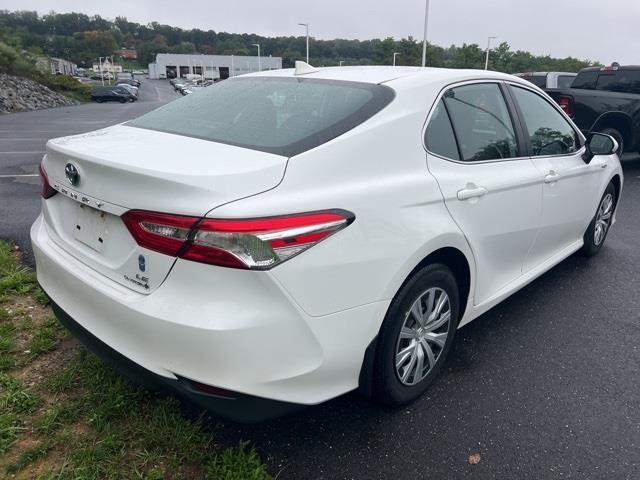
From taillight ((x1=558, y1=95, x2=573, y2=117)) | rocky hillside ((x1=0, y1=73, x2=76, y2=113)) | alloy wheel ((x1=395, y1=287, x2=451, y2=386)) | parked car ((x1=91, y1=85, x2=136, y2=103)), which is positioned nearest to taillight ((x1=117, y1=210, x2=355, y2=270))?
alloy wheel ((x1=395, y1=287, x2=451, y2=386))

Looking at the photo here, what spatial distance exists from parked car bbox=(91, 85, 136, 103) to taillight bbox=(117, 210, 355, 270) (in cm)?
4597

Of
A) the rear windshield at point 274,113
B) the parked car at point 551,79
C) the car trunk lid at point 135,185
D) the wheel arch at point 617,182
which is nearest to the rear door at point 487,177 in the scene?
the rear windshield at point 274,113

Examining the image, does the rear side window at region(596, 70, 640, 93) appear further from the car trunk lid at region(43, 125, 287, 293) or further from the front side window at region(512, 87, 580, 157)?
the car trunk lid at region(43, 125, 287, 293)

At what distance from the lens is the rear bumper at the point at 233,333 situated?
70.7 inches

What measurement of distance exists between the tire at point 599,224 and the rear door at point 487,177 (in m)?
1.55

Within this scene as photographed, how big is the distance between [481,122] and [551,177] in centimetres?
75

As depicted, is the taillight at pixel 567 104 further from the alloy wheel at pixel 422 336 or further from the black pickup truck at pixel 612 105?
the alloy wheel at pixel 422 336

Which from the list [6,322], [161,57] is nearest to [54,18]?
[161,57]

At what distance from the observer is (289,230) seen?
1.82 m

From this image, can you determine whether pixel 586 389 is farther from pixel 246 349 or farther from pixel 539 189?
pixel 246 349

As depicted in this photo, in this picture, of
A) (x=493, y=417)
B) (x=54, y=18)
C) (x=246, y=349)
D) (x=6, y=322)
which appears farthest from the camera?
(x=54, y=18)

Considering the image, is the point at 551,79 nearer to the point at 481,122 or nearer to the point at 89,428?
the point at 481,122

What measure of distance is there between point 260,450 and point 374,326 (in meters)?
0.78

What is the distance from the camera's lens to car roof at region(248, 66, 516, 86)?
8.73 feet
